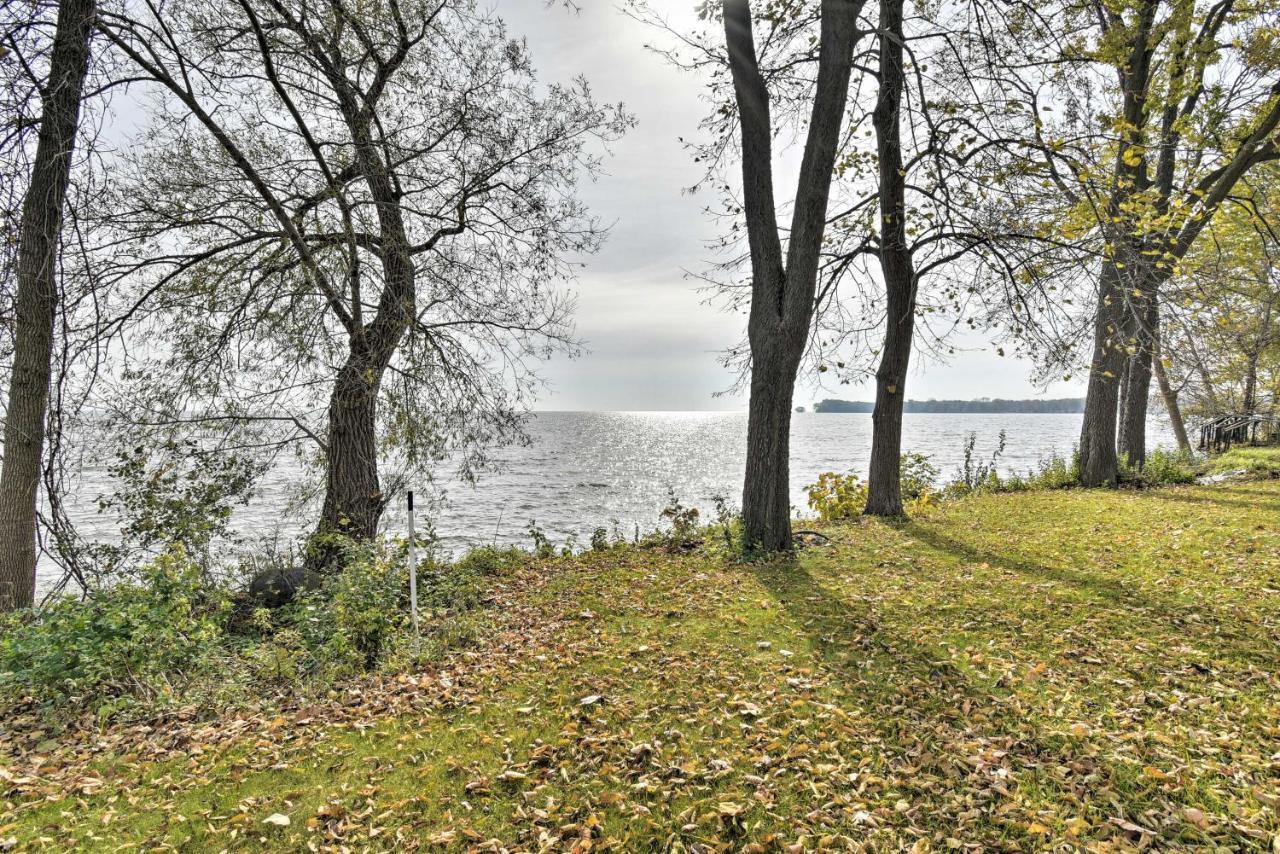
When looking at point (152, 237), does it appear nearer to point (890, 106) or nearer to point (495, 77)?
point (495, 77)

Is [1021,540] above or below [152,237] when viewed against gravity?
below

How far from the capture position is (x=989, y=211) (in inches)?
251

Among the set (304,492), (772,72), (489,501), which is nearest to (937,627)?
(772,72)

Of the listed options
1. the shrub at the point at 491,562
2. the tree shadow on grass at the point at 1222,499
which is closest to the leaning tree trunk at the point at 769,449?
the shrub at the point at 491,562

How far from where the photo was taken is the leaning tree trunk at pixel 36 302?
4781 mm

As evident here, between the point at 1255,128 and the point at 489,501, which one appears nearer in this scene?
the point at 1255,128

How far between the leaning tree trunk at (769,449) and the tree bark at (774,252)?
13 millimetres

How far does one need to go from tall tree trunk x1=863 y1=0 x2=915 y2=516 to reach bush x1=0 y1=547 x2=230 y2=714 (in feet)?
30.5

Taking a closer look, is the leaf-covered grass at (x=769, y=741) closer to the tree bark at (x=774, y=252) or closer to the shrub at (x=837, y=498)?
the tree bark at (x=774, y=252)

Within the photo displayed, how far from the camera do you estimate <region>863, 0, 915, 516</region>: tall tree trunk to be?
29.1 feet

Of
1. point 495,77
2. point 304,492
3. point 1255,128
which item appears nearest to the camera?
point 495,77

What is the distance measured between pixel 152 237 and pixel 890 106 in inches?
401

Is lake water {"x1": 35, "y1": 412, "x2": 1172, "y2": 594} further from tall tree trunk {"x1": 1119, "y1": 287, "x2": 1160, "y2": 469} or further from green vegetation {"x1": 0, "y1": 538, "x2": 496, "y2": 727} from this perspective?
tall tree trunk {"x1": 1119, "y1": 287, "x2": 1160, "y2": 469}

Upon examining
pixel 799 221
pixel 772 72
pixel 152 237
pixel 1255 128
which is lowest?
pixel 152 237
